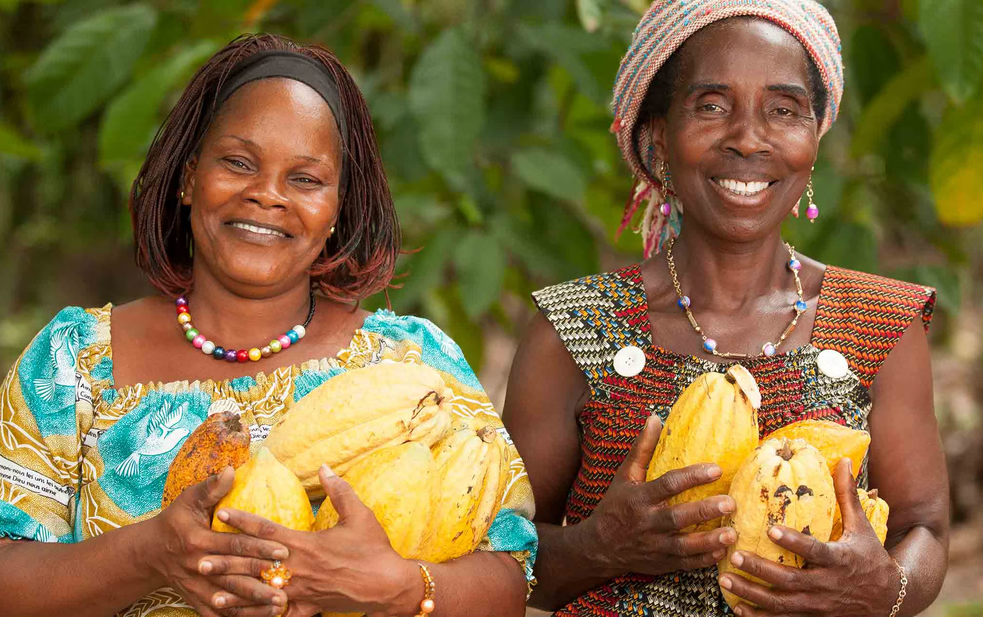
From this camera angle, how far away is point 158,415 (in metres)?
2.10

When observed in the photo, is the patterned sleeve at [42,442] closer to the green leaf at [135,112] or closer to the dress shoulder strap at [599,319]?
the dress shoulder strap at [599,319]

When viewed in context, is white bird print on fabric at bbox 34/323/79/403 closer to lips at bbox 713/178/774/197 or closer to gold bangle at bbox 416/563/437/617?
gold bangle at bbox 416/563/437/617

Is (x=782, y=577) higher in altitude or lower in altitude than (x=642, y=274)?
lower

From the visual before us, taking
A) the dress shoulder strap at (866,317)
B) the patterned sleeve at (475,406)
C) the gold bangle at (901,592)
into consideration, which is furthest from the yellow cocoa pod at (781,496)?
the dress shoulder strap at (866,317)

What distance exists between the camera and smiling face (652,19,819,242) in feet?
7.68

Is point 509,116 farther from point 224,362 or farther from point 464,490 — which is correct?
point 464,490

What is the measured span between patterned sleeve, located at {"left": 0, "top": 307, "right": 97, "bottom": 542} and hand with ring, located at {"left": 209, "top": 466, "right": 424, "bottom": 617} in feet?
1.62

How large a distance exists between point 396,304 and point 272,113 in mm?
1514

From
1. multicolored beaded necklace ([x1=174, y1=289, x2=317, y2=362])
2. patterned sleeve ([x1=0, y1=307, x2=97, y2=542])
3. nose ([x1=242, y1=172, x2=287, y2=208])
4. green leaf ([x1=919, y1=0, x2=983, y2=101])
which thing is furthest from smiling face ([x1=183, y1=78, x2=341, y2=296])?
green leaf ([x1=919, y1=0, x2=983, y2=101])

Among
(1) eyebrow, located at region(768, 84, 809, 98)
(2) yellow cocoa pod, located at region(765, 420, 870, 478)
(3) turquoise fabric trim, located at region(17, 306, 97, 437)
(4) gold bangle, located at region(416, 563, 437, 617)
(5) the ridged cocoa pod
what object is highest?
(1) eyebrow, located at region(768, 84, 809, 98)

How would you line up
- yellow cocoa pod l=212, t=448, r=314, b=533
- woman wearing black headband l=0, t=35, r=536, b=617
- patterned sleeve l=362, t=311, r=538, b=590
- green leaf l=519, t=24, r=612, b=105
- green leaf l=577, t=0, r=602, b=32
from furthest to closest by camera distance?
green leaf l=519, t=24, r=612, b=105 < green leaf l=577, t=0, r=602, b=32 < patterned sleeve l=362, t=311, r=538, b=590 < woman wearing black headband l=0, t=35, r=536, b=617 < yellow cocoa pod l=212, t=448, r=314, b=533

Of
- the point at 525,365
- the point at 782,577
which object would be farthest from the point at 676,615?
the point at 525,365

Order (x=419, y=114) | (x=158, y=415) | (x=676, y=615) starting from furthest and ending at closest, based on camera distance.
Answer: (x=419, y=114) → (x=676, y=615) → (x=158, y=415)

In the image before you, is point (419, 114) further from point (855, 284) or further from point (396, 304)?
point (855, 284)
